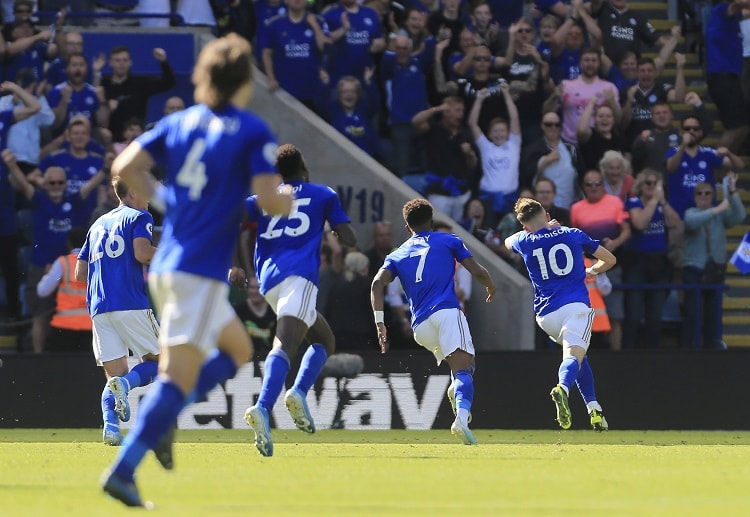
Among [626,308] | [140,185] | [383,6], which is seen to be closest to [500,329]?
[626,308]

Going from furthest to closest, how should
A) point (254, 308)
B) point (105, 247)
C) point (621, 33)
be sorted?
point (621, 33), point (254, 308), point (105, 247)

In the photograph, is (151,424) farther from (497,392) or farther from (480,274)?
(497,392)

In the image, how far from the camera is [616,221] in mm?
16641

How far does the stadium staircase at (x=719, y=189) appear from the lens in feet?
58.9

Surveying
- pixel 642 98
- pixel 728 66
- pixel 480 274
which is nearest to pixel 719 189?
pixel 642 98

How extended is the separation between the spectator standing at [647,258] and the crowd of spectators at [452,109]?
0.07 ft

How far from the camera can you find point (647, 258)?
16.9 meters

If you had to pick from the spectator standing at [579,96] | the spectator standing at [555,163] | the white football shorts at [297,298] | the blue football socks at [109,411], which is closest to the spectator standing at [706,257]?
the spectator standing at [555,163]

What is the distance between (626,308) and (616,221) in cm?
96

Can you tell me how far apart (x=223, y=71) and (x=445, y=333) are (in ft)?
19.2

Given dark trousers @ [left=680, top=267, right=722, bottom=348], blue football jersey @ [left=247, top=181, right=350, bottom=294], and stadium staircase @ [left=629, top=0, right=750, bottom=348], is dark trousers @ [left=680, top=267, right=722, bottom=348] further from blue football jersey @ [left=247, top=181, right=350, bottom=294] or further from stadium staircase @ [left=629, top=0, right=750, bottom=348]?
blue football jersey @ [left=247, top=181, right=350, bottom=294]

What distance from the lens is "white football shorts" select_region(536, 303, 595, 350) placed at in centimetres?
1335

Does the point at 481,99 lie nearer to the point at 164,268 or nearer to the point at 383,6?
the point at 383,6

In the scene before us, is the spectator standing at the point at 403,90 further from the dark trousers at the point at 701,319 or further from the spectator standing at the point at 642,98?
the dark trousers at the point at 701,319
